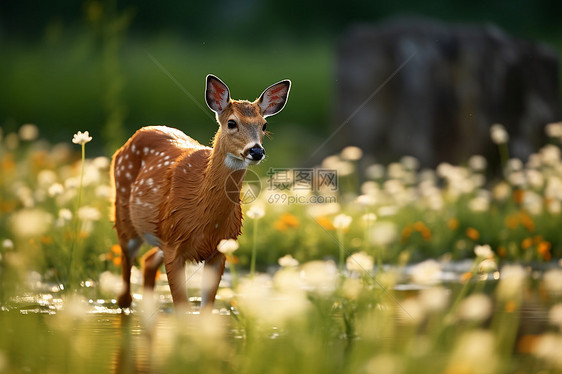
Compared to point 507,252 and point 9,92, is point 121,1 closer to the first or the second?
point 9,92

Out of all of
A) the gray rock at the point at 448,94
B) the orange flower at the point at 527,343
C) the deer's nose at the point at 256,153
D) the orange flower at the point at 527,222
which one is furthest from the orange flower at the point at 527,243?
the gray rock at the point at 448,94

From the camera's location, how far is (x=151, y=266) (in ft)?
26.9

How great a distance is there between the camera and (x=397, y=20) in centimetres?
1712

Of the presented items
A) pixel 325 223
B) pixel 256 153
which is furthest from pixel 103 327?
pixel 325 223

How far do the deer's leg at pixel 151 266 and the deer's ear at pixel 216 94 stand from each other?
1.54 metres

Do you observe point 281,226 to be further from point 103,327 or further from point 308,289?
point 103,327

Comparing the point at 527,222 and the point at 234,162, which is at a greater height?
the point at 234,162

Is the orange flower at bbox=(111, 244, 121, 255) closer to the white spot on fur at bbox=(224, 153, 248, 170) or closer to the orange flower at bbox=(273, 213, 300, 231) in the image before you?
the orange flower at bbox=(273, 213, 300, 231)

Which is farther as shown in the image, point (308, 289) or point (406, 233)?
point (406, 233)

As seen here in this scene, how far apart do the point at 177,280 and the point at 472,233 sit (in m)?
3.91

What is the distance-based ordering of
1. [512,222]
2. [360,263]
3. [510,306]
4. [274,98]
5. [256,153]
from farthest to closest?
[512,222] → [510,306] → [274,98] → [256,153] → [360,263]

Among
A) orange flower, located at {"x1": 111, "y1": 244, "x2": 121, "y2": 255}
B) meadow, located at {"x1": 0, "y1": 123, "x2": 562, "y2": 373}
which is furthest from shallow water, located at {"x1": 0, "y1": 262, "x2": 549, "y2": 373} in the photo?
orange flower, located at {"x1": 111, "y1": 244, "x2": 121, "y2": 255}

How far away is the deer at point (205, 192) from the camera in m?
7.01

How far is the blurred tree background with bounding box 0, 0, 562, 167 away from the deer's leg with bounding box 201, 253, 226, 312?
9.26m
